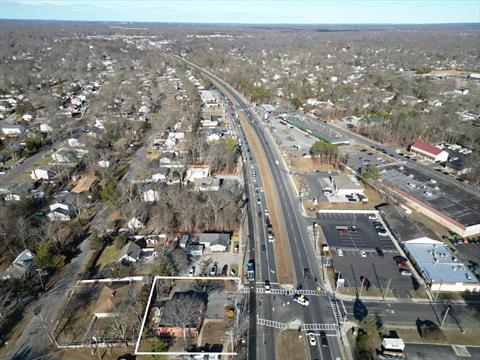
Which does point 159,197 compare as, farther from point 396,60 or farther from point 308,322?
point 396,60

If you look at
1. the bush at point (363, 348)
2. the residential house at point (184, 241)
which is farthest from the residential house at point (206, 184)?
the bush at point (363, 348)

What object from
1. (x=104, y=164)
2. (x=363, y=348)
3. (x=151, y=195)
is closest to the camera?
(x=363, y=348)

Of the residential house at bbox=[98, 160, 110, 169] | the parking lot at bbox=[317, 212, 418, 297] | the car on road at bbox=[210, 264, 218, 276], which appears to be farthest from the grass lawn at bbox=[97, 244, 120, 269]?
the parking lot at bbox=[317, 212, 418, 297]

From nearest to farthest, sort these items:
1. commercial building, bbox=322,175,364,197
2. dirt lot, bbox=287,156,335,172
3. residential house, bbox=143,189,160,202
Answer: residential house, bbox=143,189,160,202
commercial building, bbox=322,175,364,197
dirt lot, bbox=287,156,335,172

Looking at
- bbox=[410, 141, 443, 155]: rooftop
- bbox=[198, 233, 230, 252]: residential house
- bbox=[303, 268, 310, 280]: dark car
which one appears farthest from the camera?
bbox=[410, 141, 443, 155]: rooftop

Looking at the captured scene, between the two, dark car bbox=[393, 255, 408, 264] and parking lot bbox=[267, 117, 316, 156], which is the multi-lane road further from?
parking lot bbox=[267, 117, 316, 156]

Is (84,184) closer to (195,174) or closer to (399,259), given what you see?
(195,174)

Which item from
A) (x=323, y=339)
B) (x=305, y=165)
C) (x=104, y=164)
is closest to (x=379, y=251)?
(x=323, y=339)
